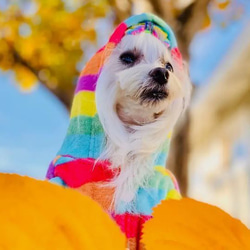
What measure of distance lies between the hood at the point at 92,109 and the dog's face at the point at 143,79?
3 cm

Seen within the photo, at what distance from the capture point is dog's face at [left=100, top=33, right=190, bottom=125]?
2.39ft

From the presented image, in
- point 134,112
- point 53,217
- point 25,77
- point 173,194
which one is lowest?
point 53,217

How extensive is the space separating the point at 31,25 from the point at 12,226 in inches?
90.6

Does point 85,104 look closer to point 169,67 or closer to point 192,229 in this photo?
point 169,67

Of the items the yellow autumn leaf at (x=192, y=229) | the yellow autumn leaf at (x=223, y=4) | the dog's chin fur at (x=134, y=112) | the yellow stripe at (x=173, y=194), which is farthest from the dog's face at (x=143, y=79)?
the yellow autumn leaf at (x=223, y=4)

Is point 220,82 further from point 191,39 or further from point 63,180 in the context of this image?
point 63,180

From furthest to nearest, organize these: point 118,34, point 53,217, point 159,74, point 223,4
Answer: point 223,4 → point 118,34 → point 159,74 → point 53,217

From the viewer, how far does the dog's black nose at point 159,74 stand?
0.72 meters

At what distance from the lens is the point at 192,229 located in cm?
41

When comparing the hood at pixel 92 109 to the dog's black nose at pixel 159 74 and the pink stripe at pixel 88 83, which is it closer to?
the pink stripe at pixel 88 83

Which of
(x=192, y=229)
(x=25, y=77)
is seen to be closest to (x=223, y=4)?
(x=25, y=77)

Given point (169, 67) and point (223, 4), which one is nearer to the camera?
point (169, 67)

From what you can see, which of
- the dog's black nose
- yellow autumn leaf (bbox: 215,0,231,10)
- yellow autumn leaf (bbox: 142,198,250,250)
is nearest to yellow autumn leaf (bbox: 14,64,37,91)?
yellow autumn leaf (bbox: 215,0,231,10)

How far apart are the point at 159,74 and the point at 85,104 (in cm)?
16
